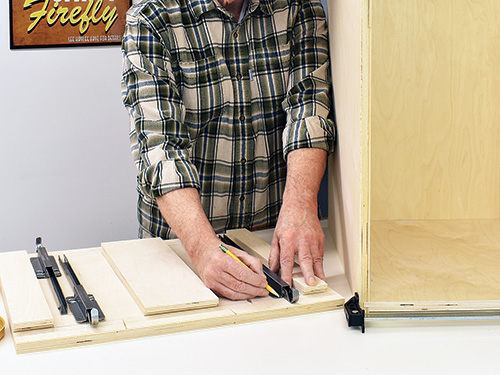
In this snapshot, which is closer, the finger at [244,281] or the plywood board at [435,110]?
the finger at [244,281]

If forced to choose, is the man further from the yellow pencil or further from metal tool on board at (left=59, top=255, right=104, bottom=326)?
metal tool on board at (left=59, top=255, right=104, bottom=326)

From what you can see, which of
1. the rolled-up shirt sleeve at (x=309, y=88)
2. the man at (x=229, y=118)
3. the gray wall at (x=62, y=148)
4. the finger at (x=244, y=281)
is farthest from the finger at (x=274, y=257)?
the gray wall at (x=62, y=148)

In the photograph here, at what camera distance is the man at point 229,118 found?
125 cm

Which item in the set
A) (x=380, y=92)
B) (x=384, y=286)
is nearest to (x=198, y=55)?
(x=380, y=92)

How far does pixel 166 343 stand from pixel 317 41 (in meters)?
0.84

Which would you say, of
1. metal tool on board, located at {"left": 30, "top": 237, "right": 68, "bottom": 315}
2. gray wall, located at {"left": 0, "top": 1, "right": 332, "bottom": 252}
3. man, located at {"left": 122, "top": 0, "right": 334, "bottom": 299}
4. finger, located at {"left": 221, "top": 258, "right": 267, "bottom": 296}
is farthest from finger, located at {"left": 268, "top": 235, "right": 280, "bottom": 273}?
gray wall, located at {"left": 0, "top": 1, "right": 332, "bottom": 252}

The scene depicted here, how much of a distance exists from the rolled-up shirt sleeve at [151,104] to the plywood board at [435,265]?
432 millimetres

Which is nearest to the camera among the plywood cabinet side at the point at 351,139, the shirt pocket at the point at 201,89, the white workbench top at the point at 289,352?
the white workbench top at the point at 289,352

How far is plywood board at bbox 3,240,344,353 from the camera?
2.90ft

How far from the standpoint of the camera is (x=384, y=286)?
1.05 metres

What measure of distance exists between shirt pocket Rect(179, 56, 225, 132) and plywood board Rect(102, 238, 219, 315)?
1.15 feet

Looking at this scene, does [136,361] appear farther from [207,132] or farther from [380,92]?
[380,92]

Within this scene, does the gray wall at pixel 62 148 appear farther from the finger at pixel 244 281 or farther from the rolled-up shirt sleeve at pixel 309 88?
the finger at pixel 244 281

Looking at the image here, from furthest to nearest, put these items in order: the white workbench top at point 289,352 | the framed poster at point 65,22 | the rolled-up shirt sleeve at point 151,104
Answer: the framed poster at point 65,22 → the rolled-up shirt sleeve at point 151,104 → the white workbench top at point 289,352
